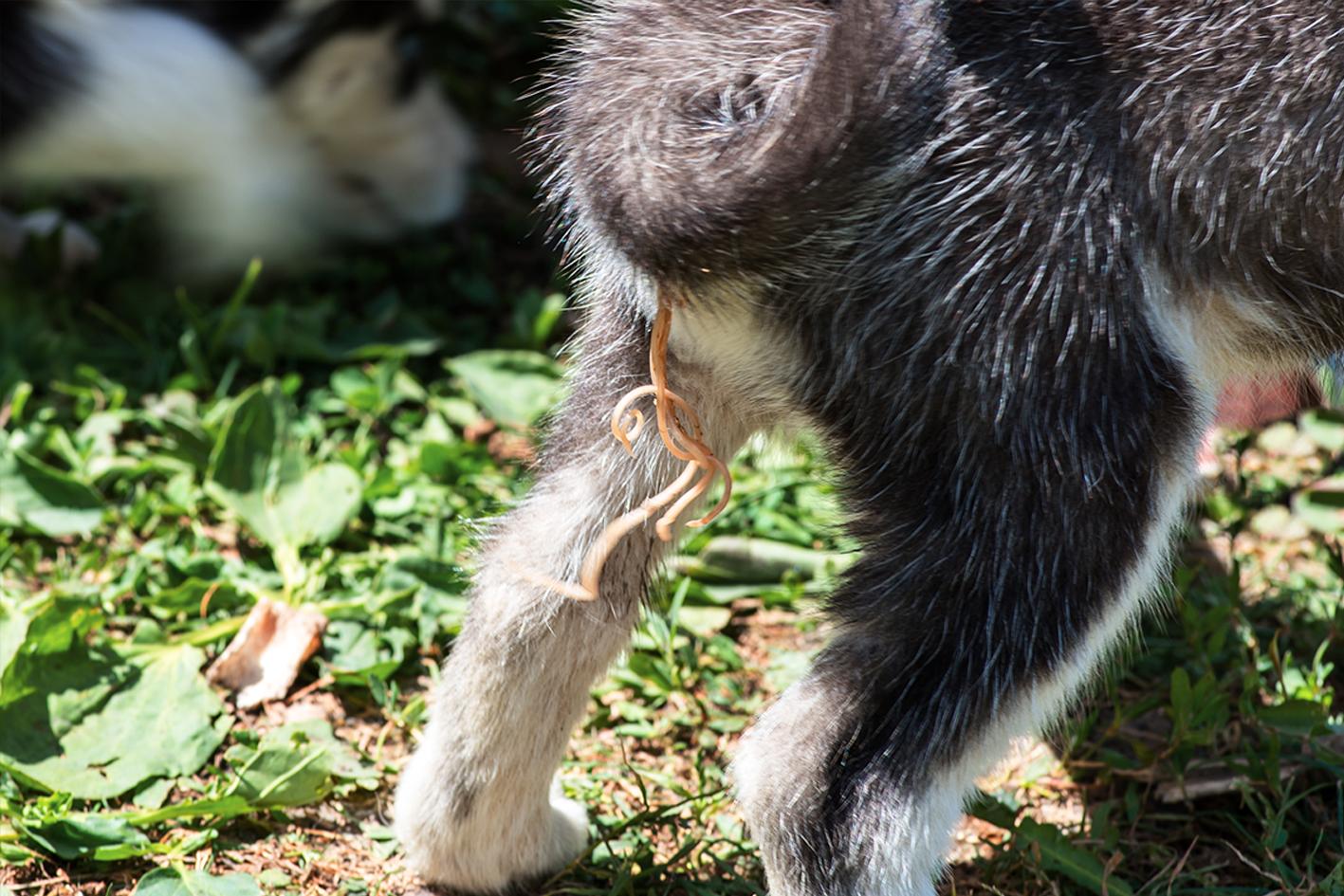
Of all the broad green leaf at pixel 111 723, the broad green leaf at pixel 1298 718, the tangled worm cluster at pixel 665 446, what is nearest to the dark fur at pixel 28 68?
the broad green leaf at pixel 111 723

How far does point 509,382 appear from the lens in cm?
410

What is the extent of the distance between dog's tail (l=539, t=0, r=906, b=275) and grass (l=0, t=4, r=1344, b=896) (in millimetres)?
482

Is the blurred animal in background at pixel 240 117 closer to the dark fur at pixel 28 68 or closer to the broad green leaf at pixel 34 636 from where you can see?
the dark fur at pixel 28 68

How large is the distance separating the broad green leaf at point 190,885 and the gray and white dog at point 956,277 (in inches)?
38.0

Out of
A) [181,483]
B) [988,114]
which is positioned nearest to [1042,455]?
[988,114]

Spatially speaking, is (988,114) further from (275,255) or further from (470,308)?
(275,255)

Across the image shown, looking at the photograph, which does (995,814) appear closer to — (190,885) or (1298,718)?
(1298,718)

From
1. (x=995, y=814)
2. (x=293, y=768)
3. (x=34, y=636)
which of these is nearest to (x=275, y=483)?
(x=34, y=636)

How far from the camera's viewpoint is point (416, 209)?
4.88 metres

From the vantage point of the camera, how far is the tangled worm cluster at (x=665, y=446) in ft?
7.23

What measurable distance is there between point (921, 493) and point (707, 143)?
582 millimetres

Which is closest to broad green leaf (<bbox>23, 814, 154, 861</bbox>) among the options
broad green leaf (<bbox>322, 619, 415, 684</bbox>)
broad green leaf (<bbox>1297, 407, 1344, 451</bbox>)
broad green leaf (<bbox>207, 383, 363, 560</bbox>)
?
broad green leaf (<bbox>322, 619, 415, 684</bbox>)

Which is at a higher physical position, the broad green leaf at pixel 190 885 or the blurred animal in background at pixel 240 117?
the blurred animal in background at pixel 240 117

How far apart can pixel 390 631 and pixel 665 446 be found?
109 cm
